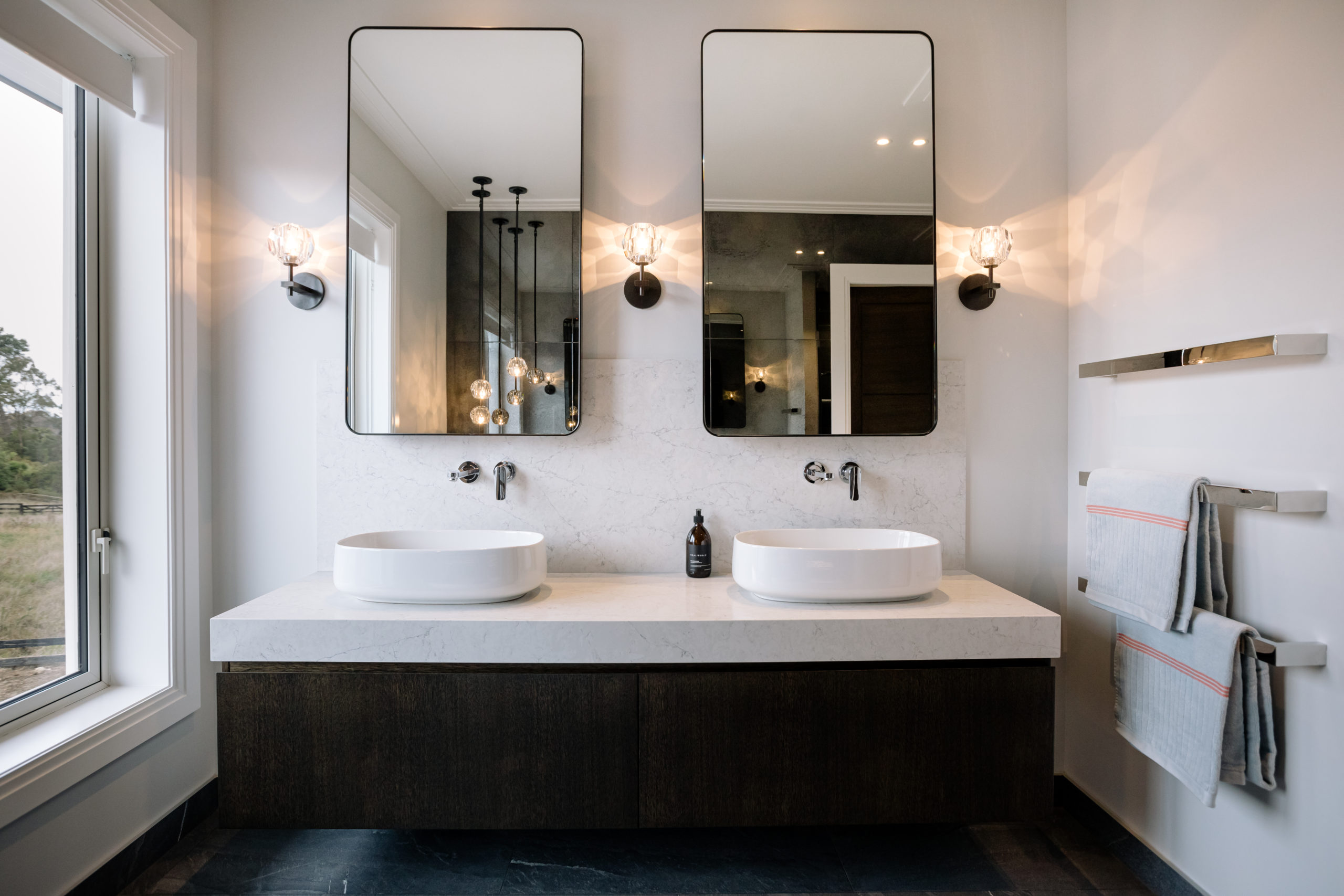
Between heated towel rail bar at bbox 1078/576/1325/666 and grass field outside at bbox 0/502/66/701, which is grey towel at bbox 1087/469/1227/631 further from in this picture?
grass field outside at bbox 0/502/66/701

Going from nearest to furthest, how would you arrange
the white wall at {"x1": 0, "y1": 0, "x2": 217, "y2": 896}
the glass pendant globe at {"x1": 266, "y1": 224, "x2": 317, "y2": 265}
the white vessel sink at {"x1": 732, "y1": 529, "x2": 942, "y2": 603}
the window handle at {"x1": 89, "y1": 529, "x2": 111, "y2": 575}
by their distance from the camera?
1. the white wall at {"x1": 0, "y1": 0, "x2": 217, "y2": 896}
2. the white vessel sink at {"x1": 732, "y1": 529, "x2": 942, "y2": 603}
3. the window handle at {"x1": 89, "y1": 529, "x2": 111, "y2": 575}
4. the glass pendant globe at {"x1": 266, "y1": 224, "x2": 317, "y2": 265}

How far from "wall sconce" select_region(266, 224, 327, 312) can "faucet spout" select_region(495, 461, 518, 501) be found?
0.71 meters

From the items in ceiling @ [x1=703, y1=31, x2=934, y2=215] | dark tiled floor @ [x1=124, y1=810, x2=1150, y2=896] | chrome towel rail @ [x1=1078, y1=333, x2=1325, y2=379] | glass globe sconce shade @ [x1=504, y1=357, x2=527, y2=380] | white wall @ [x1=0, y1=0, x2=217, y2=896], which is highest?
ceiling @ [x1=703, y1=31, x2=934, y2=215]

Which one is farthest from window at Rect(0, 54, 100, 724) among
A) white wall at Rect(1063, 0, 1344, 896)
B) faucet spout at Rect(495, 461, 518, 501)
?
white wall at Rect(1063, 0, 1344, 896)

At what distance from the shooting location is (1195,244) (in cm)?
149

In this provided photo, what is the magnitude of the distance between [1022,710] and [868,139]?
154 centimetres

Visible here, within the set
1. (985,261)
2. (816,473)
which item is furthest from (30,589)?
(985,261)

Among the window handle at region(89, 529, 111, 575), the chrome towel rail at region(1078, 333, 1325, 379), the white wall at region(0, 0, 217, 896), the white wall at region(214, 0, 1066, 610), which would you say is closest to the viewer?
the chrome towel rail at region(1078, 333, 1325, 379)

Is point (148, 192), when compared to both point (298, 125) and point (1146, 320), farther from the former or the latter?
point (1146, 320)

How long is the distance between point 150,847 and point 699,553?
1567mm

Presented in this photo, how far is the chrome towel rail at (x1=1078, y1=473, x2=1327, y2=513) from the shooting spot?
1.21 m

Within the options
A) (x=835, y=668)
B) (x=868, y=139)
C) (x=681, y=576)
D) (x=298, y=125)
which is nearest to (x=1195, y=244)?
(x=868, y=139)

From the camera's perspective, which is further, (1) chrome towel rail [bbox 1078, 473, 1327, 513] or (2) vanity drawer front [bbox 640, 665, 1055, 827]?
(2) vanity drawer front [bbox 640, 665, 1055, 827]

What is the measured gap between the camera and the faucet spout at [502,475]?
1.91 m
